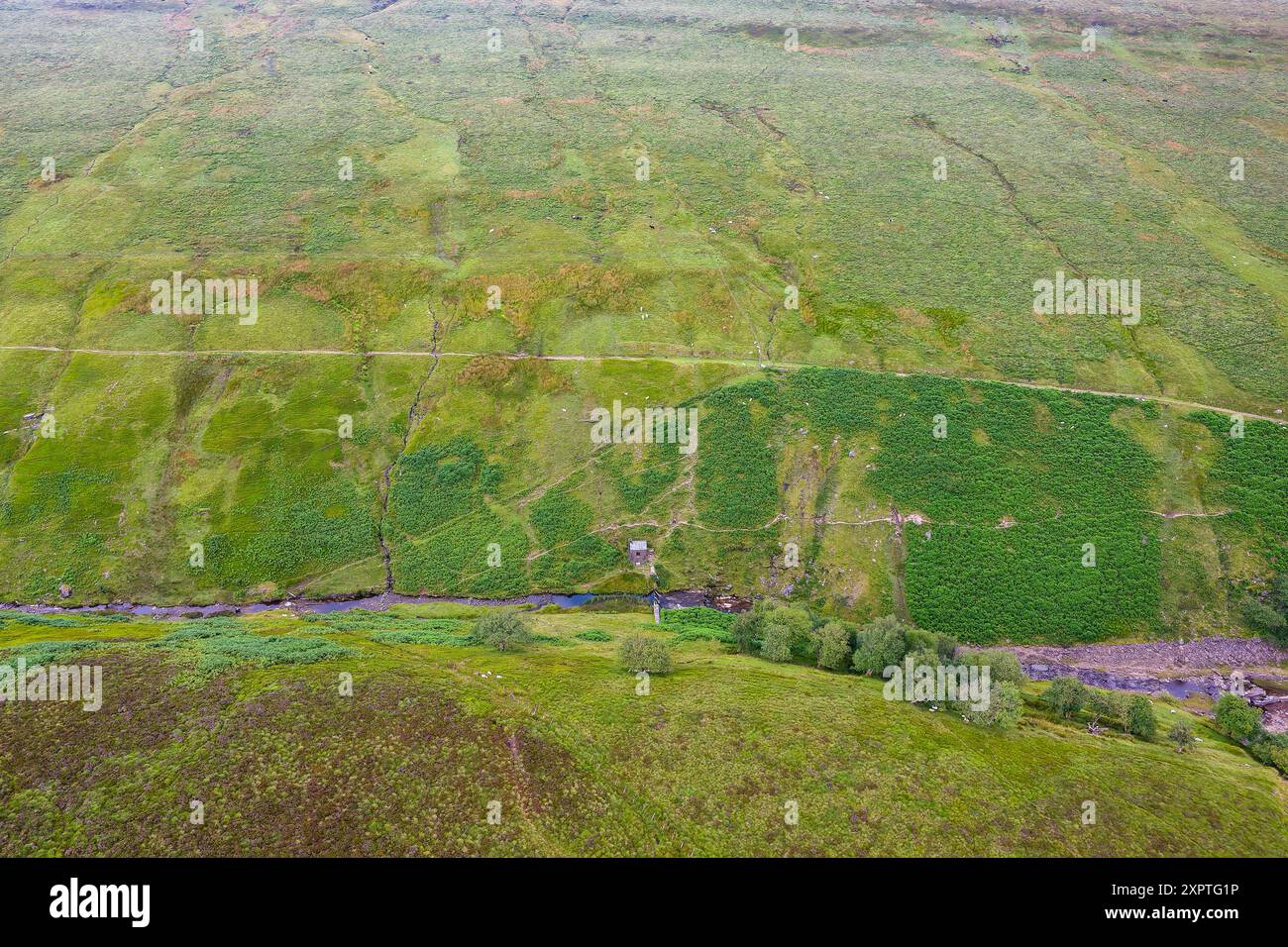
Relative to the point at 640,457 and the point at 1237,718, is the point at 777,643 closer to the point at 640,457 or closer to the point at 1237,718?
the point at 640,457

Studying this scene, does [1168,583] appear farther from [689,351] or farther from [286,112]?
[286,112]

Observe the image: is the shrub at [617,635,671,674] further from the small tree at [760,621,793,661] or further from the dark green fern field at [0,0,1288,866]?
the small tree at [760,621,793,661]

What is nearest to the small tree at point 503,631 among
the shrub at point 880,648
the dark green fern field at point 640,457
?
the dark green fern field at point 640,457

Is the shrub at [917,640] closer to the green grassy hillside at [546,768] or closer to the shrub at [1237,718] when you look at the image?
the green grassy hillside at [546,768]

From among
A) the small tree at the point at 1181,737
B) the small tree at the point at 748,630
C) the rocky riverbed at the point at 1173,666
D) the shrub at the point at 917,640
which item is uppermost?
the shrub at the point at 917,640

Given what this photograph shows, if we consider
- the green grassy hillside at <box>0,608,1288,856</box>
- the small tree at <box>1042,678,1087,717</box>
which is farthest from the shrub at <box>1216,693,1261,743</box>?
the small tree at <box>1042,678,1087,717</box>
